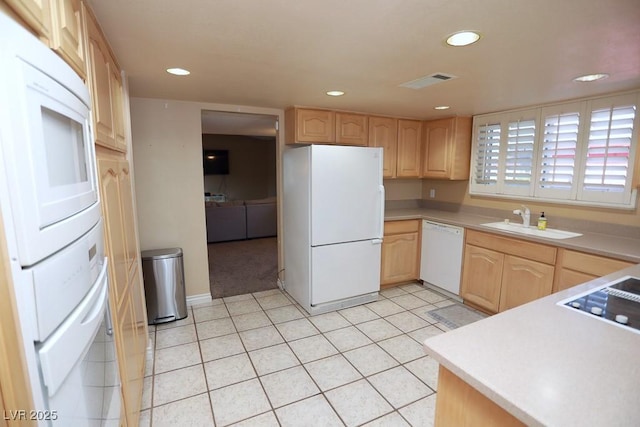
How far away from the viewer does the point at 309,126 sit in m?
3.21

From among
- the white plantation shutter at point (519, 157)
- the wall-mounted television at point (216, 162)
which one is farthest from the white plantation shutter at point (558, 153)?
the wall-mounted television at point (216, 162)

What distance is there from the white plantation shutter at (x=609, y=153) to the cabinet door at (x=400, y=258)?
1705mm

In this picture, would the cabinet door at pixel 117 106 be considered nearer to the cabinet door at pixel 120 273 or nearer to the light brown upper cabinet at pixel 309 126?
the cabinet door at pixel 120 273

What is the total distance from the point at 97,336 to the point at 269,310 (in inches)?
91.9

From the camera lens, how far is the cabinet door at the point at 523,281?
100 inches

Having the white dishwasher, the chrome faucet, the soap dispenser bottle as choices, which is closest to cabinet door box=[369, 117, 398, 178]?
the white dishwasher

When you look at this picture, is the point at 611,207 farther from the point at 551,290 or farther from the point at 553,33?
the point at 553,33

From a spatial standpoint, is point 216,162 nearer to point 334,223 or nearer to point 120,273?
point 334,223

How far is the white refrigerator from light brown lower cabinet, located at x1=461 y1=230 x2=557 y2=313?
957 mm

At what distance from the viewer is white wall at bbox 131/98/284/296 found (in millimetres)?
2900

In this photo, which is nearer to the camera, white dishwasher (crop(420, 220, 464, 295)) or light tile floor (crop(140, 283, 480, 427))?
light tile floor (crop(140, 283, 480, 427))

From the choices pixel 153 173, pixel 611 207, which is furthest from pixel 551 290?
pixel 153 173

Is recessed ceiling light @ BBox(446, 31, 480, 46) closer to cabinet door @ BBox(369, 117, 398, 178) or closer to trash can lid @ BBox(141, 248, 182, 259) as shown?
cabinet door @ BBox(369, 117, 398, 178)

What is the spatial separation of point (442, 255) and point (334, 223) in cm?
138
